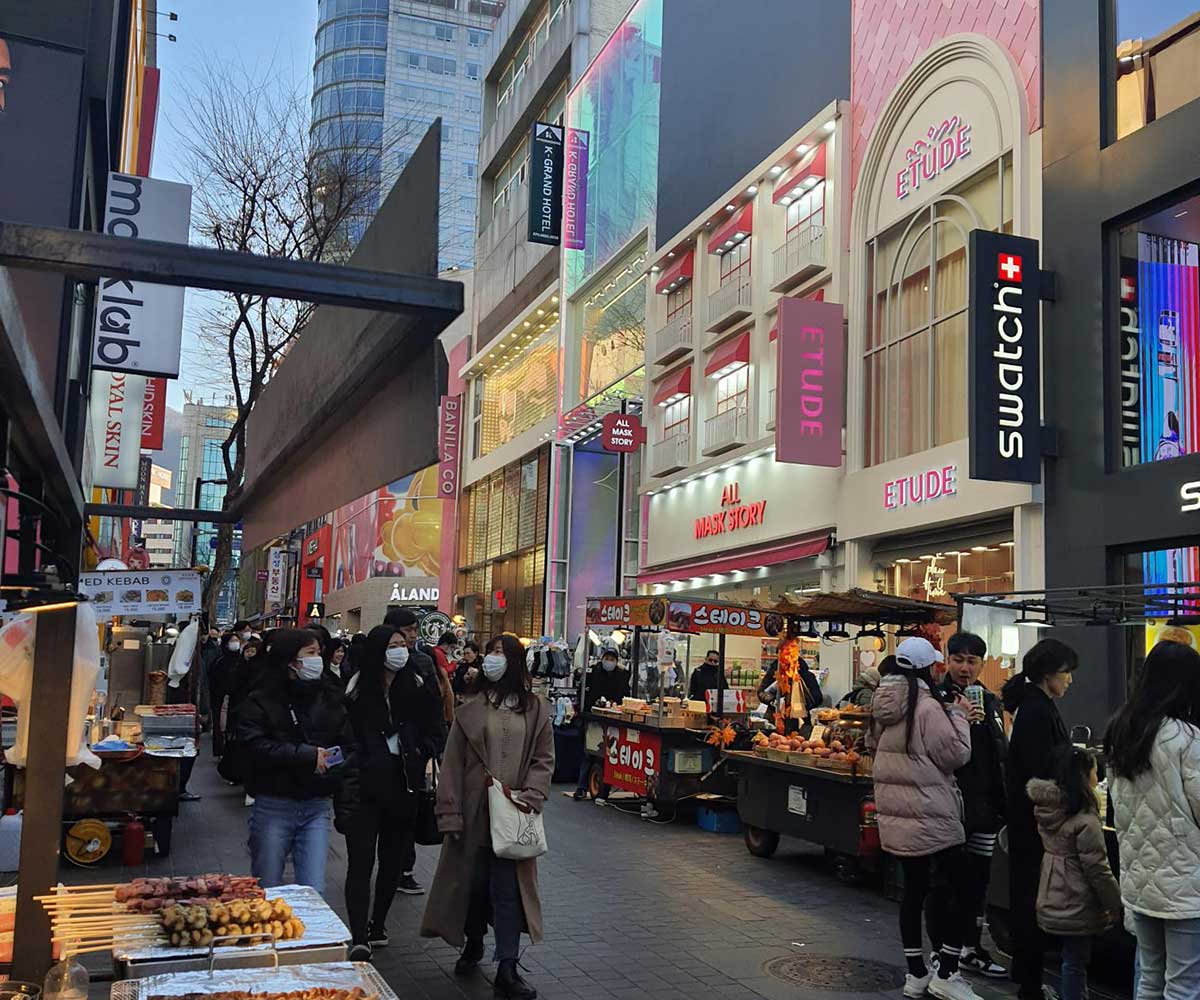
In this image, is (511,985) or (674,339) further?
(674,339)

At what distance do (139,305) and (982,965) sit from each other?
8.34 metres

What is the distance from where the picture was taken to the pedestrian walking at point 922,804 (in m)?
6.88

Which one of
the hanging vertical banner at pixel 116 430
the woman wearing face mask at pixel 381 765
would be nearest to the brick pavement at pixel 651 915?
the woman wearing face mask at pixel 381 765

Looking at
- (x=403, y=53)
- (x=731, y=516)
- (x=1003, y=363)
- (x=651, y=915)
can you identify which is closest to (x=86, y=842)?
(x=651, y=915)

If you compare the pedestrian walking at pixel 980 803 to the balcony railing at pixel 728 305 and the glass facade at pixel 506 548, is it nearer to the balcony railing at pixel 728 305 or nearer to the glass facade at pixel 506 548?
the balcony railing at pixel 728 305

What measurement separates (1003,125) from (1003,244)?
2.60 meters

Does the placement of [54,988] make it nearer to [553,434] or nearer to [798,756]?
[798,756]

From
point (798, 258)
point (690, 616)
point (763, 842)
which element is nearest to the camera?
point (763, 842)

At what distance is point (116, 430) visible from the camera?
17922 mm

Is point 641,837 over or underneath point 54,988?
underneath

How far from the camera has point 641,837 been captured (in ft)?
43.0

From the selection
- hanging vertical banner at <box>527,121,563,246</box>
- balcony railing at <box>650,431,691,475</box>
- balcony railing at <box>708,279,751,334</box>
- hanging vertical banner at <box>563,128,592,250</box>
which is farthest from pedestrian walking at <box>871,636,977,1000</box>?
hanging vertical banner at <box>527,121,563,246</box>

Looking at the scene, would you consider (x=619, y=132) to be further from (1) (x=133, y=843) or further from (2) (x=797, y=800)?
(1) (x=133, y=843)

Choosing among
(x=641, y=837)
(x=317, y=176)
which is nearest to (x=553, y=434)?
(x=317, y=176)
